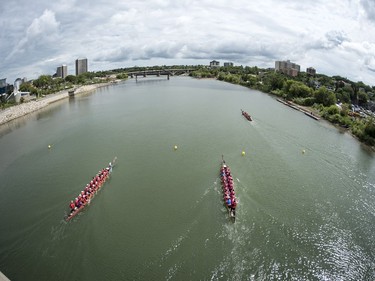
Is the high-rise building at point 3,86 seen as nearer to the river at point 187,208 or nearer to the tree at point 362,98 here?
the river at point 187,208

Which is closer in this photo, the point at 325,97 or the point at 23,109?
the point at 23,109

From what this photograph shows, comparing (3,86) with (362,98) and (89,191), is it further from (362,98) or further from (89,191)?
(362,98)

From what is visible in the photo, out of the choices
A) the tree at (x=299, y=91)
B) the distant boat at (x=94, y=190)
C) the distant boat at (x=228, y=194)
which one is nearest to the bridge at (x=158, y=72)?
the tree at (x=299, y=91)

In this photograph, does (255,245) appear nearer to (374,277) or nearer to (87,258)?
(374,277)

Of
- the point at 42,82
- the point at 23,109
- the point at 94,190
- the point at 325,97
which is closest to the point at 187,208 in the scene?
the point at 94,190

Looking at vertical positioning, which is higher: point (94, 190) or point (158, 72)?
point (158, 72)

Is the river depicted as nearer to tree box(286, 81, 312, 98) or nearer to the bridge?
tree box(286, 81, 312, 98)

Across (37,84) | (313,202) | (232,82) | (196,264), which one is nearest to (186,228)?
(196,264)
